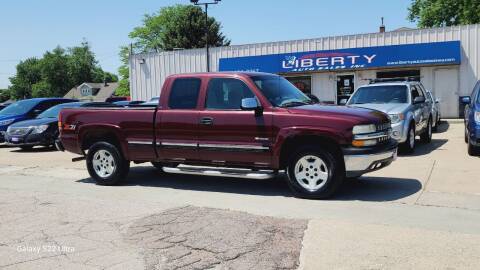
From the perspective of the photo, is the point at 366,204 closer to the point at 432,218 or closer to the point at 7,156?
the point at 432,218

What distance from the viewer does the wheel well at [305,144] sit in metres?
7.10

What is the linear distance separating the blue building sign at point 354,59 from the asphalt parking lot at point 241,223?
12.4 metres

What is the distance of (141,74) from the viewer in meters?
29.4

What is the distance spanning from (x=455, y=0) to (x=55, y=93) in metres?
82.1

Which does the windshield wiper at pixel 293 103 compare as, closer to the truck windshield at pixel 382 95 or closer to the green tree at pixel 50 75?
the truck windshield at pixel 382 95

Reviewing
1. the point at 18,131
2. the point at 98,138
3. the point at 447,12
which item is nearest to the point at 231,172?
the point at 98,138

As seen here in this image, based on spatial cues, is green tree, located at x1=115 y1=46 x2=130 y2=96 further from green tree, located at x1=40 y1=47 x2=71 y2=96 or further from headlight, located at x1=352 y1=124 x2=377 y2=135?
headlight, located at x1=352 y1=124 x2=377 y2=135

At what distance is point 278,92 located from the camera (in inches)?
310

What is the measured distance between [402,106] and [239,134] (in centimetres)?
553

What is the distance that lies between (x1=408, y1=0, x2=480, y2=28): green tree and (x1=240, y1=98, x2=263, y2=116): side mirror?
137 ft

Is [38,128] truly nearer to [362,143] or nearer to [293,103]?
[293,103]

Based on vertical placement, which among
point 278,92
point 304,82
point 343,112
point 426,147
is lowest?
point 426,147

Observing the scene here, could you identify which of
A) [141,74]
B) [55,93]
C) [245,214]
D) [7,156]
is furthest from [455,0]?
[55,93]

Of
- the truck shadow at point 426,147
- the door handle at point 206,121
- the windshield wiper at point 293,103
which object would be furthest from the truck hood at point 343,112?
the truck shadow at point 426,147
